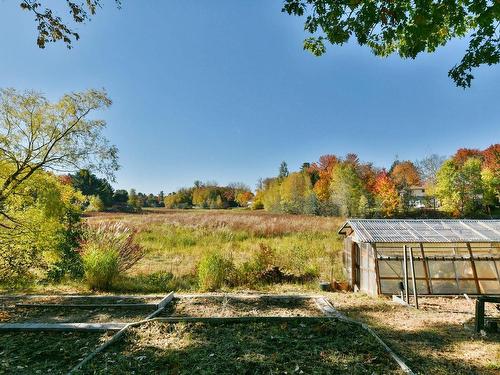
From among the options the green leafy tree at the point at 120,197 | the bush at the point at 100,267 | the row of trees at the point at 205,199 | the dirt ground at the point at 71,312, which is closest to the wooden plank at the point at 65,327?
the dirt ground at the point at 71,312

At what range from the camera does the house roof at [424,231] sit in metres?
9.33

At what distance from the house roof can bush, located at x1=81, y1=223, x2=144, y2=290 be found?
7.32 m

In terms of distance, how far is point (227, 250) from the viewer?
1458 centimetres

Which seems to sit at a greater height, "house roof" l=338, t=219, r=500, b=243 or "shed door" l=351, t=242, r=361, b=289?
"house roof" l=338, t=219, r=500, b=243

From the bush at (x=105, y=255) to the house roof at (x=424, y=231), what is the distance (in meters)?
7.32

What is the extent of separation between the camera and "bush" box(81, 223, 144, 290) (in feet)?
29.7

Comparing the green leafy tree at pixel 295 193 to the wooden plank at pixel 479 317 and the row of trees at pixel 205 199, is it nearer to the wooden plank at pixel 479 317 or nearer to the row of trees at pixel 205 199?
the row of trees at pixel 205 199

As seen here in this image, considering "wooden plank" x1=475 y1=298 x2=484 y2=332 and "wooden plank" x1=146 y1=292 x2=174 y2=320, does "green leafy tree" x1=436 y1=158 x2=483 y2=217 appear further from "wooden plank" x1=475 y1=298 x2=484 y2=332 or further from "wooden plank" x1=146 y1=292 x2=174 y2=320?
"wooden plank" x1=146 y1=292 x2=174 y2=320

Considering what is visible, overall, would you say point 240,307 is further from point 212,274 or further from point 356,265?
point 356,265

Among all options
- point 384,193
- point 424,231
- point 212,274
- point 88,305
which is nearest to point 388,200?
point 384,193

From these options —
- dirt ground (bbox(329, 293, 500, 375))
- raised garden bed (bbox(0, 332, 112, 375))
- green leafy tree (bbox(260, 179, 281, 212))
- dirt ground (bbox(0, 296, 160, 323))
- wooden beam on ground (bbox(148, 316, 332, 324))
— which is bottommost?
dirt ground (bbox(329, 293, 500, 375))

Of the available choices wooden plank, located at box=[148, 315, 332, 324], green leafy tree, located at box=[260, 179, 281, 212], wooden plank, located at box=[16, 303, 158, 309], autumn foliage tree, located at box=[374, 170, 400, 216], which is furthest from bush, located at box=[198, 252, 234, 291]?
green leafy tree, located at box=[260, 179, 281, 212]

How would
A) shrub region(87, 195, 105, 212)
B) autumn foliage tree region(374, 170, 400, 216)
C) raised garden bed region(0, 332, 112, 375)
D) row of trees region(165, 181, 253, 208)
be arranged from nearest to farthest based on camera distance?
1. raised garden bed region(0, 332, 112, 375)
2. shrub region(87, 195, 105, 212)
3. autumn foliage tree region(374, 170, 400, 216)
4. row of trees region(165, 181, 253, 208)

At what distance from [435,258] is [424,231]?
858 millimetres
